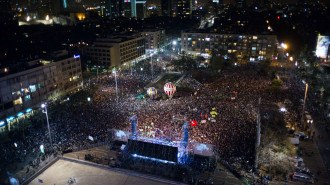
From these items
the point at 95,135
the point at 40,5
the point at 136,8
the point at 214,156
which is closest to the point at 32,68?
the point at 95,135

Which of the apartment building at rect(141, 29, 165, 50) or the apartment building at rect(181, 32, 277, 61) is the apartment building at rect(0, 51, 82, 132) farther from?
the apartment building at rect(141, 29, 165, 50)

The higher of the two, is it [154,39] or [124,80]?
[154,39]

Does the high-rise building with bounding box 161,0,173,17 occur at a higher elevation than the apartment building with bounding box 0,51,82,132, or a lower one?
higher

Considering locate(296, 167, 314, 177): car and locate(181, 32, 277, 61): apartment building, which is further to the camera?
locate(181, 32, 277, 61): apartment building

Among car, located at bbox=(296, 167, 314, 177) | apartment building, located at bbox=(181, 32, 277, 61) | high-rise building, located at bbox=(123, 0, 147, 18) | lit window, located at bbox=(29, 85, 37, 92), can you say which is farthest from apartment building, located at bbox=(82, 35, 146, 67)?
high-rise building, located at bbox=(123, 0, 147, 18)

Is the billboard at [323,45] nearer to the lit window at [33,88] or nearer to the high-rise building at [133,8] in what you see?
the lit window at [33,88]

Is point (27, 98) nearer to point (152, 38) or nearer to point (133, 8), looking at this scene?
point (152, 38)

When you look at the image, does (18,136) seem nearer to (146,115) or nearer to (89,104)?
(89,104)
